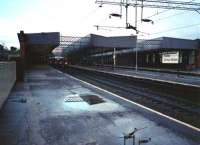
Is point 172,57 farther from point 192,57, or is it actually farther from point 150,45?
point 192,57

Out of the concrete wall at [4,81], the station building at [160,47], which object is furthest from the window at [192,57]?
the concrete wall at [4,81]

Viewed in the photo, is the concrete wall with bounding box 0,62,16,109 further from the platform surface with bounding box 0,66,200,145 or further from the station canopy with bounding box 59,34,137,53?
the station canopy with bounding box 59,34,137,53

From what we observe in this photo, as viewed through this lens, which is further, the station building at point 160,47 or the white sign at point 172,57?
the station building at point 160,47

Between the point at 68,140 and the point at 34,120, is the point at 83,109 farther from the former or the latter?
the point at 68,140

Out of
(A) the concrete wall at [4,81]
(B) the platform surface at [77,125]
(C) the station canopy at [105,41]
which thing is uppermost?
(C) the station canopy at [105,41]

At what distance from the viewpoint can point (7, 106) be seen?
12109 millimetres

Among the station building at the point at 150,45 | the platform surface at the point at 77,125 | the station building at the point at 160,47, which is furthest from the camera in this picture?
the station building at the point at 160,47

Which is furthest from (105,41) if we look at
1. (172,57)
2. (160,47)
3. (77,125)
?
(77,125)

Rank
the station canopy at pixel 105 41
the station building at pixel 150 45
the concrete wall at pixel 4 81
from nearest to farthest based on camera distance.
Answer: the concrete wall at pixel 4 81
the station building at pixel 150 45
the station canopy at pixel 105 41

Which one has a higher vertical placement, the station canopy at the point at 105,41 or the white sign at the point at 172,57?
the station canopy at the point at 105,41

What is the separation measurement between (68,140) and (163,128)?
111 inches

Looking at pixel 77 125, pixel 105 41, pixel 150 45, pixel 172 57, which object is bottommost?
pixel 77 125

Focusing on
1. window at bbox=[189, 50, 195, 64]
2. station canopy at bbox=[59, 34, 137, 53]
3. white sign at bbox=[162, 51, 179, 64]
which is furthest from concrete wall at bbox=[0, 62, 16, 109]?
window at bbox=[189, 50, 195, 64]

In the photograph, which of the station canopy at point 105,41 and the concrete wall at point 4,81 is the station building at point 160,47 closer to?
the station canopy at point 105,41
